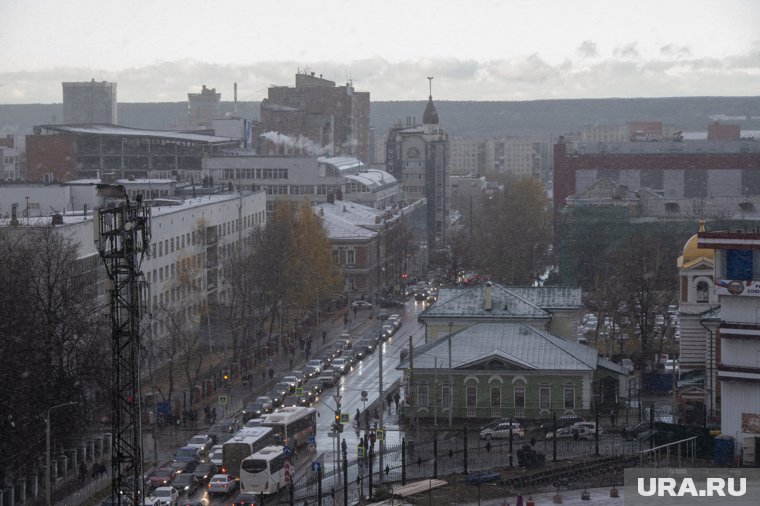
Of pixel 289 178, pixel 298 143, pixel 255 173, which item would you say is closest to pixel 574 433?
pixel 289 178

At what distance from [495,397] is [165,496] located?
454 inches

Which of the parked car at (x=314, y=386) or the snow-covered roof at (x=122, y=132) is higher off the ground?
the snow-covered roof at (x=122, y=132)

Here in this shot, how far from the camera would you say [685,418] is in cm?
3575

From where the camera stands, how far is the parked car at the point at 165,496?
90.9 feet

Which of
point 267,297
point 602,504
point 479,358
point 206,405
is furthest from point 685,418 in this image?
point 267,297

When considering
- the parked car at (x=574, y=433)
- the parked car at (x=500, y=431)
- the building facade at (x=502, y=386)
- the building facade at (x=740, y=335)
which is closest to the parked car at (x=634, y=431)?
the parked car at (x=574, y=433)

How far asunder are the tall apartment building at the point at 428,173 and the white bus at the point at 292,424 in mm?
54659

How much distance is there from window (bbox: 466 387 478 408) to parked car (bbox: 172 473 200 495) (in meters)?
9.04

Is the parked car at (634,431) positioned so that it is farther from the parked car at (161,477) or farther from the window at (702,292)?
the parked car at (161,477)

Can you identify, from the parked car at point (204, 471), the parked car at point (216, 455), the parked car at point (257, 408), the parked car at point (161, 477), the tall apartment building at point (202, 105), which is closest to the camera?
the parked car at point (161, 477)

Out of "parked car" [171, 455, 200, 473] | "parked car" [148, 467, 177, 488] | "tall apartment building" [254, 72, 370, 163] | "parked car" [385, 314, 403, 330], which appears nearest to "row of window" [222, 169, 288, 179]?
"parked car" [385, 314, 403, 330]

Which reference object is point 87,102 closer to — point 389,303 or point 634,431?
point 389,303

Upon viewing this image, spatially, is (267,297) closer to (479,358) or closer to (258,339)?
(258,339)

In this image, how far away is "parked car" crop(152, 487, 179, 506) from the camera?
2770cm
